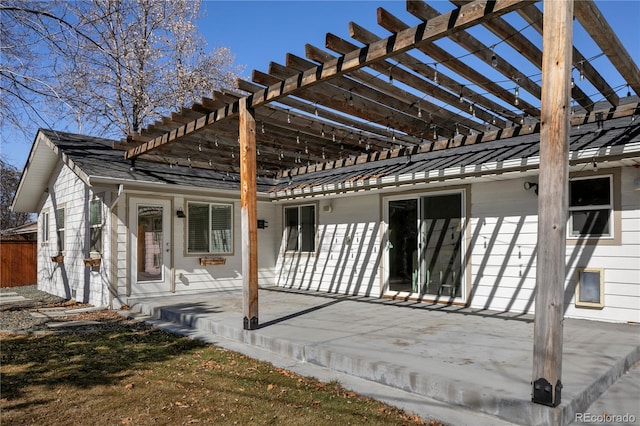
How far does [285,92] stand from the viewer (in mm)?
5227

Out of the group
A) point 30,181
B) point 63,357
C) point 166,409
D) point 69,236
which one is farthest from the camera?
point 30,181

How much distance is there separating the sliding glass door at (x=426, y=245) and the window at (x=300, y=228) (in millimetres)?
2228

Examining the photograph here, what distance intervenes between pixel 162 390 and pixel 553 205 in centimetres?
355

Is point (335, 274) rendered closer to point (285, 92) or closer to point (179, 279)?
point (179, 279)

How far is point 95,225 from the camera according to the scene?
9227mm

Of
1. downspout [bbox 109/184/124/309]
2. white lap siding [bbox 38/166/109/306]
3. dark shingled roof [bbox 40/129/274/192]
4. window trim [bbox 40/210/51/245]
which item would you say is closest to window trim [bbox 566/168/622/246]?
dark shingled roof [bbox 40/129/274/192]

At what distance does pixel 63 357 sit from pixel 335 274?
5.82 meters

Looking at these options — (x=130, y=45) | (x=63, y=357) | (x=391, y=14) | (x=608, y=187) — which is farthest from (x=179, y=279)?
(x=130, y=45)

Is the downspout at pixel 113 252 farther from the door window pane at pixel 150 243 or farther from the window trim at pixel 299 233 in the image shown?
the window trim at pixel 299 233

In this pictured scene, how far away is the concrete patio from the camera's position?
3.33 meters

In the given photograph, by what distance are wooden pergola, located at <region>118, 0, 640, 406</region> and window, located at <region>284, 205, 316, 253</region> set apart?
5.16ft

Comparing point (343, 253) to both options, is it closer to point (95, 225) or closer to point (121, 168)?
point (121, 168)

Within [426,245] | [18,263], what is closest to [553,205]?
[426,245]

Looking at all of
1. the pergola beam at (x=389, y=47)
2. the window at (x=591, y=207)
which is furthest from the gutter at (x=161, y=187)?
the window at (x=591, y=207)
